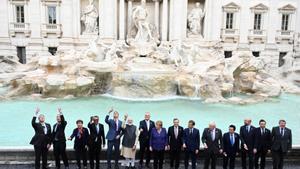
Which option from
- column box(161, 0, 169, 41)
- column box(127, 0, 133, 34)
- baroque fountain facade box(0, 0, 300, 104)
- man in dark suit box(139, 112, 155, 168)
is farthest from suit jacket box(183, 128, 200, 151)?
column box(127, 0, 133, 34)

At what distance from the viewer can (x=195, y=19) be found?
20266 millimetres

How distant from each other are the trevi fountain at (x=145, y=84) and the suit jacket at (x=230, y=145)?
4439 mm

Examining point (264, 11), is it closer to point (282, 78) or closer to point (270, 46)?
point (270, 46)

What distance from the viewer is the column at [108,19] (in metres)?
19.2

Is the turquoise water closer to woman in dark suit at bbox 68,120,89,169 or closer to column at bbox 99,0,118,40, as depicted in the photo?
woman in dark suit at bbox 68,120,89,169

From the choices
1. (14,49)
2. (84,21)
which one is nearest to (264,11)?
(84,21)

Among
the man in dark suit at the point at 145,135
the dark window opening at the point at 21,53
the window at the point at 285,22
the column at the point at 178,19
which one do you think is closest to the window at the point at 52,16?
the dark window opening at the point at 21,53

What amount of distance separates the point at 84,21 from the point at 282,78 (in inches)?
504

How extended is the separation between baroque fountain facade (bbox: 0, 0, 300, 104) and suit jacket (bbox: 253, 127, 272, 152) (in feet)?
23.1

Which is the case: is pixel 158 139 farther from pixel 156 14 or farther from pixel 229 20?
pixel 229 20

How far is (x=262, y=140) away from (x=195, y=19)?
16.3 metres

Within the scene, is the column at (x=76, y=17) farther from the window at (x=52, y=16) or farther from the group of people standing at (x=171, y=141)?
the group of people standing at (x=171, y=141)

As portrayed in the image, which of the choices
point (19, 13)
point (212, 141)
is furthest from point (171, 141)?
point (19, 13)

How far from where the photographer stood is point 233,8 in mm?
20938
